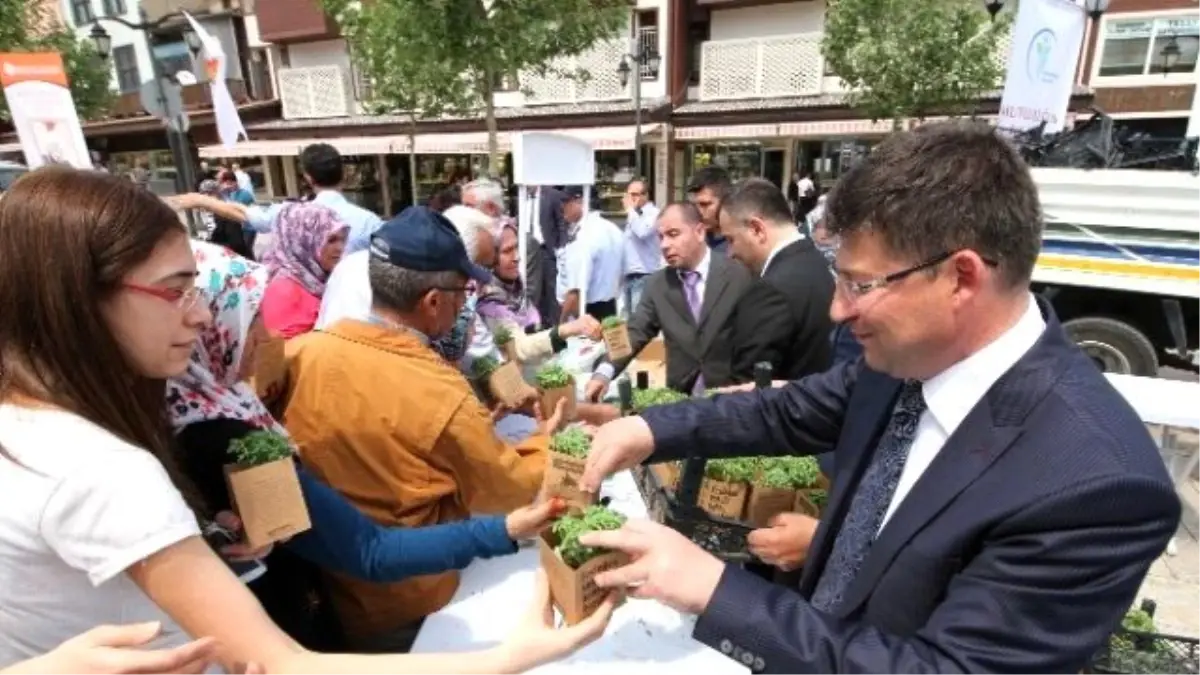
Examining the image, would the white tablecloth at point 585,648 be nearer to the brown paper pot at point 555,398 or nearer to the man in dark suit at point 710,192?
the brown paper pot at point 555,398

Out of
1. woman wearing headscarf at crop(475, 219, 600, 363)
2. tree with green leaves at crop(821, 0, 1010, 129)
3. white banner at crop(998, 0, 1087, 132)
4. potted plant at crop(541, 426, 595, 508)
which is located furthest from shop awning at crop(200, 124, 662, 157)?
potted plant at crop(541, 426, 595, 508)

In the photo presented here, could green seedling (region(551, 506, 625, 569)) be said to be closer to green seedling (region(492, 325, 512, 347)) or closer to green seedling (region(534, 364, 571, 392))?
green seedling (region(534, 364, 571, 392))

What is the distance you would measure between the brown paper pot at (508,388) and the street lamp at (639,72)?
43.5 feet

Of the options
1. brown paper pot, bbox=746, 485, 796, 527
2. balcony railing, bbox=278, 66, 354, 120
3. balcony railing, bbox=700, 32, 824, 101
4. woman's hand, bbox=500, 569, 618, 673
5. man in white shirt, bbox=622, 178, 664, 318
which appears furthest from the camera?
balcony railing, bbox=278, 66, 354, 120

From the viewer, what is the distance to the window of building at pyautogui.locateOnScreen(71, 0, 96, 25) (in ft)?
87.6

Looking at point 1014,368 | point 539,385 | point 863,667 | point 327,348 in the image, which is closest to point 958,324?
point 1014,368

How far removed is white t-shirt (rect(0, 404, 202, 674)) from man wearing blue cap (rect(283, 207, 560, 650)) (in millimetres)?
683

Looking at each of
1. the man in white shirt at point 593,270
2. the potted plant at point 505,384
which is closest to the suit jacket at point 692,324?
the potted plant at point 505,384

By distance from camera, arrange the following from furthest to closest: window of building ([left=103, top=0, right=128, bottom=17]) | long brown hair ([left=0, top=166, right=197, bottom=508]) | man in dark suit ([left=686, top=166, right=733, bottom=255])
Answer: window of building ([left=103, top=0, right=128, bottom=17]), man in dark suit ([left=686, top=166, right=733, bottom=255]), long brown hair ([left=0, top=166, right=197, bottom=508])

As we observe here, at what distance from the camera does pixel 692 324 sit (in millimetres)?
3369

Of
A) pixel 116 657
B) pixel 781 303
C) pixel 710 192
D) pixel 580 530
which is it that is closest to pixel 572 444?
pixel 580 530

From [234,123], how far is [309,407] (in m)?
6.06

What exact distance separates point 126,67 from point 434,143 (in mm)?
16636

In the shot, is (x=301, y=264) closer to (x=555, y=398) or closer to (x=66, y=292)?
(x=555, y=398)
